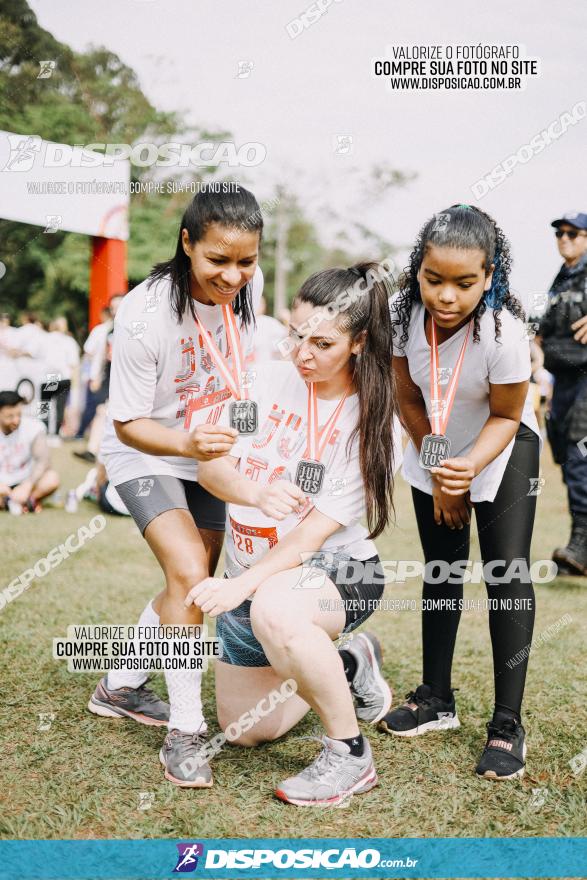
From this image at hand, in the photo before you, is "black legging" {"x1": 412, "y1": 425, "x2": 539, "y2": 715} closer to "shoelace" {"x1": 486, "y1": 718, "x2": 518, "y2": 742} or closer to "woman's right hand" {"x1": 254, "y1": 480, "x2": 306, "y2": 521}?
"shoelace" {"x1": 486, "y1": 718, "x2": 518, "y2": 742}

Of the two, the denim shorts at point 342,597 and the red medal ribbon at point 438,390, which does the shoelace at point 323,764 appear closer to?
the denim shorts at point 342,597

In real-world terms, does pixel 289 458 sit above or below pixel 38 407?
below

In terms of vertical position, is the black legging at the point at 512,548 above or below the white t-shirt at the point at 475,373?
below

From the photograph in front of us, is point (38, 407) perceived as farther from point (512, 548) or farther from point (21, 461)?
point (512, 548)

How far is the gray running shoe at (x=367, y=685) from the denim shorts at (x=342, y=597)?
16.9 inches

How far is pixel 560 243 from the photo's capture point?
3.43 meters

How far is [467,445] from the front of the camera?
7.68ft

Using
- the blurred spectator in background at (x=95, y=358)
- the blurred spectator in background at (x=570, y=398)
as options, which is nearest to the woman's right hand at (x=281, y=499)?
the blurred spectator in background at (x=570, y=398)

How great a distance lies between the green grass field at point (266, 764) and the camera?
6.44ft

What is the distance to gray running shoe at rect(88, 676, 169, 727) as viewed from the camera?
256 cm

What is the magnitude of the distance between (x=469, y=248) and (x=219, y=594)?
1020mm

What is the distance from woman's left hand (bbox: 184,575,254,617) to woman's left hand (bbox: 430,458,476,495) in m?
0.54

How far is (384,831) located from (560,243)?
242cm

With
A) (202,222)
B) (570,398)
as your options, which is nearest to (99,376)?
(570,398)
